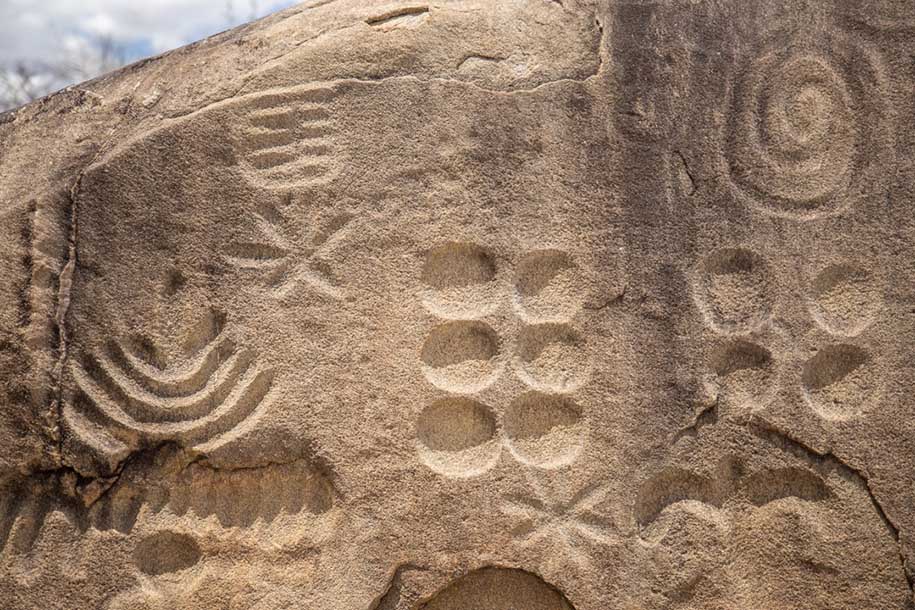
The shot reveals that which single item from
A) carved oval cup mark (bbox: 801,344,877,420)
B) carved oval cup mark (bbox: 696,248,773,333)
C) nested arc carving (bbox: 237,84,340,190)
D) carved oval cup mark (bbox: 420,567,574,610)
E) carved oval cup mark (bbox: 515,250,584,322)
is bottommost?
Answer: carved oval cup mark (bbox: 420,567,574,610)

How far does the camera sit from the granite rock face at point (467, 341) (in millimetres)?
1472

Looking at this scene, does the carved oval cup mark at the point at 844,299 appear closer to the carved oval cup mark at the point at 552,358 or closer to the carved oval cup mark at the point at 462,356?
the carved oval cup mark at the point at 552,358

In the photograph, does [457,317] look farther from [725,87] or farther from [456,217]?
[725,87]

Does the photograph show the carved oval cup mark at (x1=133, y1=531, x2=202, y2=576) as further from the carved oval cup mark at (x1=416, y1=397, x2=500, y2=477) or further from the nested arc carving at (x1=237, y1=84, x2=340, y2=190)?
Result: the nested arc carving at (x1=237, y1=84, x2=340, y2=190)

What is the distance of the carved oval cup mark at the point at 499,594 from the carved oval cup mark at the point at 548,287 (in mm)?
413

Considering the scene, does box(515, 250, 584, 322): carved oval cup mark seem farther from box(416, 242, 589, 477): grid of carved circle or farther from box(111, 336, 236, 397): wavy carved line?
box(111, 336, 236, 397): wavy carved line

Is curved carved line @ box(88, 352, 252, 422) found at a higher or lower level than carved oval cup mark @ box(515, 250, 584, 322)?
higher

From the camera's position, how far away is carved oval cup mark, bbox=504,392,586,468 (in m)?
1.50

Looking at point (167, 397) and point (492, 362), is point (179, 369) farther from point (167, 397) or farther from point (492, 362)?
point (492, 362)

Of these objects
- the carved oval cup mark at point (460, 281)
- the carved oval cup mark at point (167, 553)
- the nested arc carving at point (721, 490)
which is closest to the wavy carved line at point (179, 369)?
the carved oval cup mark at point (167, 553)

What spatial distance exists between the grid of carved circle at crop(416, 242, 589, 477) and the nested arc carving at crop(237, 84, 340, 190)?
24 cm

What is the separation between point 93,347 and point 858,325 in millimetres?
1233

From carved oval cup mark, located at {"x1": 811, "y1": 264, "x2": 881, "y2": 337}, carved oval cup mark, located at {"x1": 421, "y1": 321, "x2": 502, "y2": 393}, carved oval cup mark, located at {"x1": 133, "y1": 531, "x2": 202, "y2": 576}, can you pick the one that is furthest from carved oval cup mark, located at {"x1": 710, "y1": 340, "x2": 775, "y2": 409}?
carved oval cup mark, located at {"x1": 133, "y1": 531, "x2": 202, "y2": 576}

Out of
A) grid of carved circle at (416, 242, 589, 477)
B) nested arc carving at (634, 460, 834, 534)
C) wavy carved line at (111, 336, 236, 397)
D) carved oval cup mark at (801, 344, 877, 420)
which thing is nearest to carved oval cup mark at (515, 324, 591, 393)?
grid of carved circle at (416, 242, 589, 477)
